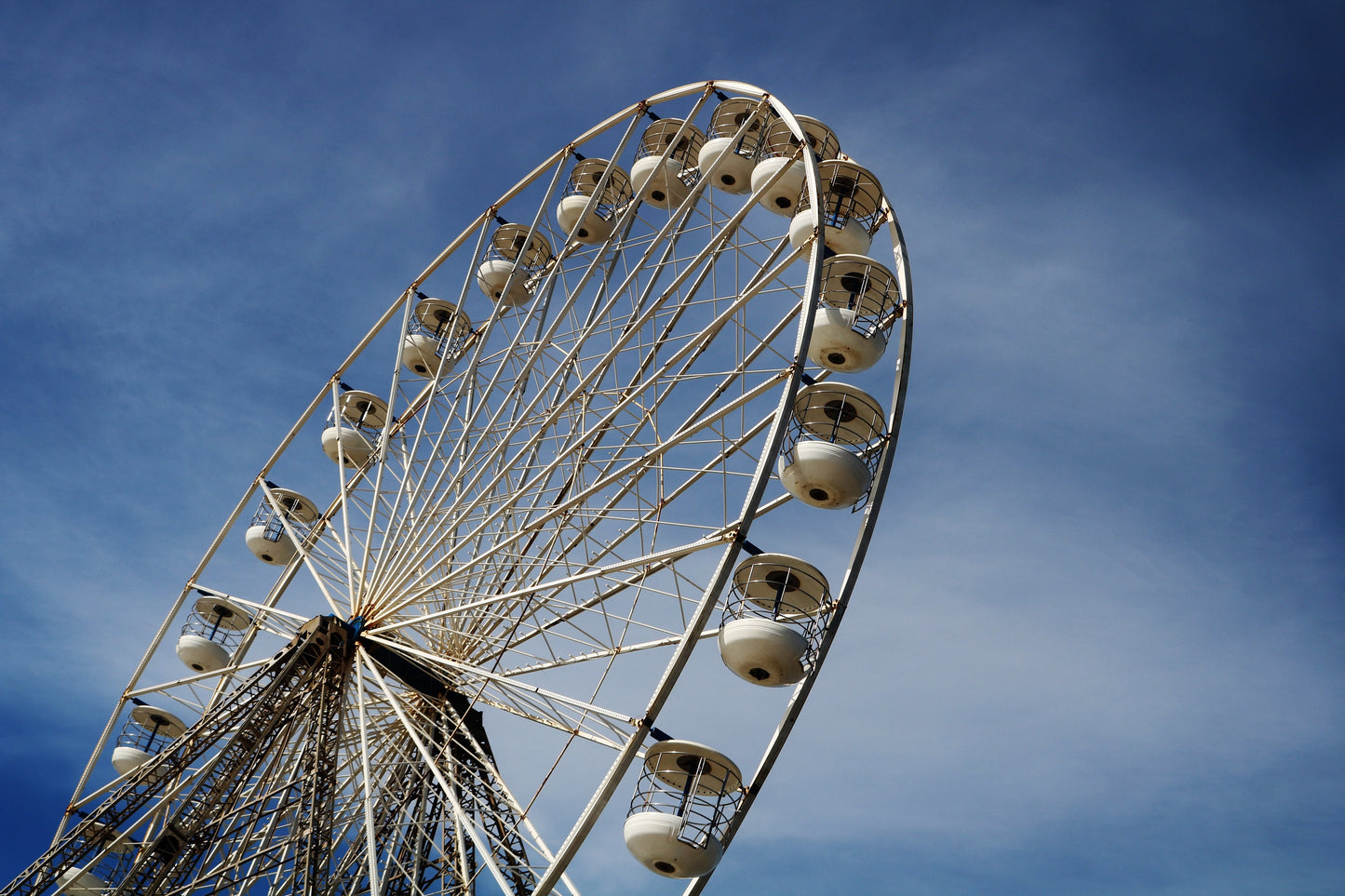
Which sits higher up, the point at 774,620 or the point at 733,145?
the point at 733,145

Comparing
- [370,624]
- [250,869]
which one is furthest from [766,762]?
[250,869]

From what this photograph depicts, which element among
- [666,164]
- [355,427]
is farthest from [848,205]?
[355,427]

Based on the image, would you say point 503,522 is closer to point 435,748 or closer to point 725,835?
point 435,748

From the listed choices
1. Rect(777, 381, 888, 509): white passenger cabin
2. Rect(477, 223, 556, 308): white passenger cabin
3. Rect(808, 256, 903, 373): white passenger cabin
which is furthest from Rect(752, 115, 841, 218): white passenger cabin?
Rect(477, 223, 556, 308): white passenger cabin

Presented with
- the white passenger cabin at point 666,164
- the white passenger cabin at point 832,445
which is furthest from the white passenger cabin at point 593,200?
the white passenger cabin at point 832,445

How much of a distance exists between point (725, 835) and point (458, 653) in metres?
6.18

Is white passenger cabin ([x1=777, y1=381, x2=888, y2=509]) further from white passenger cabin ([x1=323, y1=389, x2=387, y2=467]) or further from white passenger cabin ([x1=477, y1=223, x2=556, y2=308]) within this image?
white passenger cabin ([x1=323, y1=389, x2=387, y2=467])

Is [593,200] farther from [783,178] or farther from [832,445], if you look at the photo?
[832,445]

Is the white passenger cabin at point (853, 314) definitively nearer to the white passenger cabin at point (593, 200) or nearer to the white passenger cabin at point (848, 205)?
the white passenger cabin at point (848, 205)

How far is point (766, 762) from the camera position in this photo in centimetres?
1722

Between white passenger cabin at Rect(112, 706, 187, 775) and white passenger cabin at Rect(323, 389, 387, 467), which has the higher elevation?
white passenger cabin at Rect(323, 389, 387, 467)

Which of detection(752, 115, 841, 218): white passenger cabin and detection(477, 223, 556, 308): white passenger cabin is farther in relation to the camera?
detection(477, 223, 556, 308): white passenger cabin

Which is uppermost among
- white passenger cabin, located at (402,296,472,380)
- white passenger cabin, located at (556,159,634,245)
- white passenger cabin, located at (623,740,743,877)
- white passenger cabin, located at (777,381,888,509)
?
white passenger cabin, located at (556,159,634,245)

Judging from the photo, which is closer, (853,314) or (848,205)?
(853,314)
